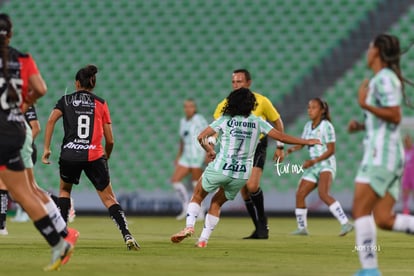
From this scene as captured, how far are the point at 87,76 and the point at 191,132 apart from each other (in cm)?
967

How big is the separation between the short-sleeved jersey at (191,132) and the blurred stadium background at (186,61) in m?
1.66

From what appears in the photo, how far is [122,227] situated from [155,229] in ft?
16.9

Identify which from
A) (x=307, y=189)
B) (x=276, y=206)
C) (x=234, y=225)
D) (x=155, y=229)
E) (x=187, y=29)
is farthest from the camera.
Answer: (x=187, y=29)

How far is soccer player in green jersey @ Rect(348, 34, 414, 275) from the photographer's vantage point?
274 inches

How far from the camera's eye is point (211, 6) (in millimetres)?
23391

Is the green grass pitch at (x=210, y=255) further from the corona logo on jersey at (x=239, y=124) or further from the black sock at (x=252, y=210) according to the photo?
the corona logo on jersey at (x=239, y=124)

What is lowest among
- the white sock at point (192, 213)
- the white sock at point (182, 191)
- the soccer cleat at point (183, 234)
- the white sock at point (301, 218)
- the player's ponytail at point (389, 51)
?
the white sock at point (182, 191)

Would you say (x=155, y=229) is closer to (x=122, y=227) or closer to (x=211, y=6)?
(x=122, y=227)

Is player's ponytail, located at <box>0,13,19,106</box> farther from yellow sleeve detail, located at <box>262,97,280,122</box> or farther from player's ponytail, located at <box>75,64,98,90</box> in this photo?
yellow sleeve detail, located at <box>262,97,280,122</box>

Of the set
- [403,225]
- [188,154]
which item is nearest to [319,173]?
[188,154]

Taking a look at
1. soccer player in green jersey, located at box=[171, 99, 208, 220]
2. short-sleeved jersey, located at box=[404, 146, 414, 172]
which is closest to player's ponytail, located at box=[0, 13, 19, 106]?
soccer player in green jersey, located at box=[171, 99, 208, 220]

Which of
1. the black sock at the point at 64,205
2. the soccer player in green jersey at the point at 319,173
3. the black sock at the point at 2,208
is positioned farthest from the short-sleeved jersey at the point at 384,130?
the black sock at the point at 2,208

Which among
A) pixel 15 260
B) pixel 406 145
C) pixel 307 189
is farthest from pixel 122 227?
pixel 406 145

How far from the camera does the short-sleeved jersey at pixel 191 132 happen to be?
1978 cm
